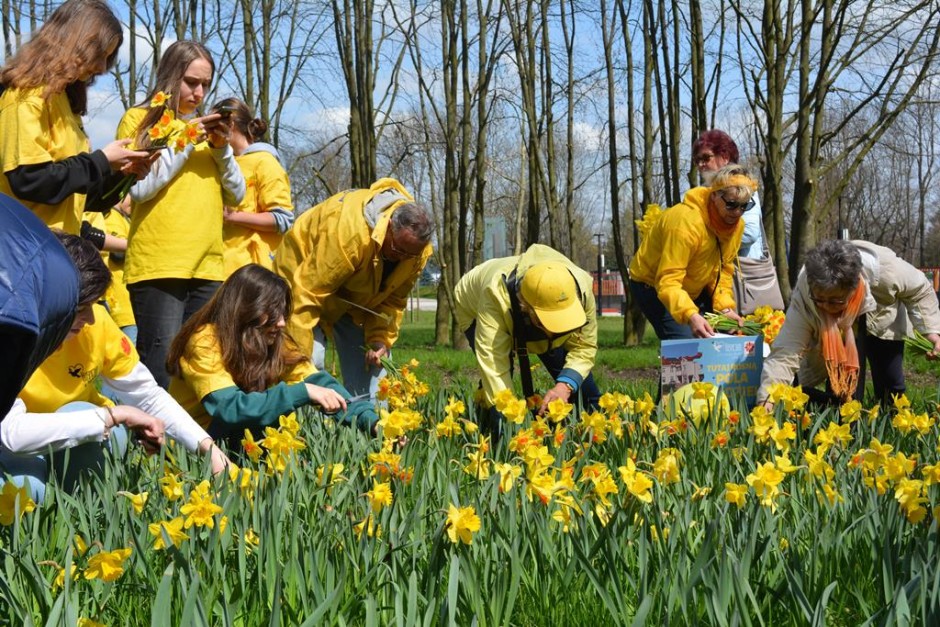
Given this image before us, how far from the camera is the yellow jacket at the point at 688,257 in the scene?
4.34 metres

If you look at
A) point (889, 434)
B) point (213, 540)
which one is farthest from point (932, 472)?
point (213, 540)

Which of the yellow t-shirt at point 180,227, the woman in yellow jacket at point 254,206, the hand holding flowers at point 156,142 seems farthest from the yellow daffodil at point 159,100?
the woman in yellow jacket at point 254,206

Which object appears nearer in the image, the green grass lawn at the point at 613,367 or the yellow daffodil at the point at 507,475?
the yellow daffodil at the point at 507,475

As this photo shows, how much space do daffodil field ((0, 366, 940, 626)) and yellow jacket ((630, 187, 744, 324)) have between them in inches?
68.8

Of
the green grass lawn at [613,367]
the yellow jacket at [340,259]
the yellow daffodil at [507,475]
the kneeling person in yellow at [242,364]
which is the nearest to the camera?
the yellow daffodil at [507,475]

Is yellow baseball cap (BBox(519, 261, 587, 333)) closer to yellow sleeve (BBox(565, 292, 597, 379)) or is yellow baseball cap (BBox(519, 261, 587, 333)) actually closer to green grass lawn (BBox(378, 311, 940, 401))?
yellow sleeve (BBox(565, 292, 597, 379))

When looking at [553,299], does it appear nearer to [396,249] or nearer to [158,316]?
[396,249]

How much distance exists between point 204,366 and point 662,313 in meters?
2.36

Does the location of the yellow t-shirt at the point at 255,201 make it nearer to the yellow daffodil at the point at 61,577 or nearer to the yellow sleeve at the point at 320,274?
the yellow sleeve at the point at 320,274

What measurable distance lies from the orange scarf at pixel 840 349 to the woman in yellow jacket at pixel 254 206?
2.40 m

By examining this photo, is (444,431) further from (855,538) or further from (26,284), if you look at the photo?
(26,284)

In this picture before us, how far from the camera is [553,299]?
3.48m

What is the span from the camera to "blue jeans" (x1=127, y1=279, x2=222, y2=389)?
379 cm

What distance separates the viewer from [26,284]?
1.22 m
